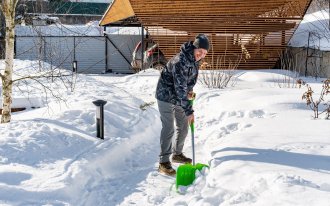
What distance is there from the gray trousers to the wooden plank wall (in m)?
9.99

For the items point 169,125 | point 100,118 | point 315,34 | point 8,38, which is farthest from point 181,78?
point 315,34

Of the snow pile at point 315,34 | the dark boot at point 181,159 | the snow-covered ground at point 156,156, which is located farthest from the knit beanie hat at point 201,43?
the snow pile at point 315,34

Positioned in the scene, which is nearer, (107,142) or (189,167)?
(189,167)

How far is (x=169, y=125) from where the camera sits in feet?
18.6

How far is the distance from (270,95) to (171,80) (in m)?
3.80

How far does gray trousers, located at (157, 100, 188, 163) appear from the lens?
5.61 metres

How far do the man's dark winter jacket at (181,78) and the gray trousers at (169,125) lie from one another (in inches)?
4.6

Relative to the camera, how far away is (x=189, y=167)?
199 inches

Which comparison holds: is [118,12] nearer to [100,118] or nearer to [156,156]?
[100,118]

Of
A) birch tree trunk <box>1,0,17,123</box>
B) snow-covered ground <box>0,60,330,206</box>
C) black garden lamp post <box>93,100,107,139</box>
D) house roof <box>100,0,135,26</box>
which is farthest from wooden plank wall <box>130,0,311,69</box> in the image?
black garden lamp post <box>93,100,107,139</box>

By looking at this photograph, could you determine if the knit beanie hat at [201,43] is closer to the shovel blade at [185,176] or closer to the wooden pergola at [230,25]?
the shovel blade at [185,176]

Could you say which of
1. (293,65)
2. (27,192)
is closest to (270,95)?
(27,192)

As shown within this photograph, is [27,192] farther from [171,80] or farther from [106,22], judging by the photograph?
[106,22]

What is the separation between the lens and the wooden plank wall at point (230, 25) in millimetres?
15789
